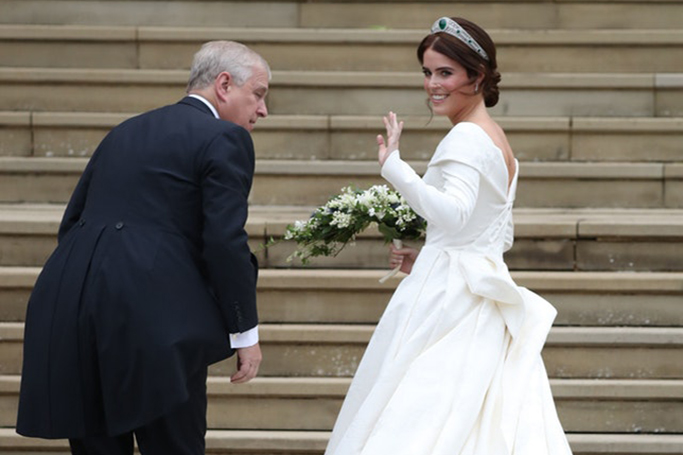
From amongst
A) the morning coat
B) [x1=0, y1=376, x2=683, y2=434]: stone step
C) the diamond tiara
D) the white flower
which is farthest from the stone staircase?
the diamond tiara

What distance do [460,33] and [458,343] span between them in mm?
1055

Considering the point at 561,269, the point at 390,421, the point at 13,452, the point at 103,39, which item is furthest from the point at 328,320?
the point at 103,39

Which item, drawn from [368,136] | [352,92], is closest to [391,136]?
[368,136]

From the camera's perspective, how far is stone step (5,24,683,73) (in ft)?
25.2

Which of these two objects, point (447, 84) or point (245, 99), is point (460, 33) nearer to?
point (447, 84)

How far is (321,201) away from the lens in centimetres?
697

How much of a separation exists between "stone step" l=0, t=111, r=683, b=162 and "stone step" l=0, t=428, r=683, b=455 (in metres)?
2.07

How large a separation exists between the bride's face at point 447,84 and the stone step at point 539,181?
272 centimetres

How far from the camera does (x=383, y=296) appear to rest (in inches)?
242

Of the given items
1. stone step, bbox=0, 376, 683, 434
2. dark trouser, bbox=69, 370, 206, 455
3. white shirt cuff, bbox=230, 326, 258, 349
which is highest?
white shirt cuff, bbox=230, 326, 258, 349

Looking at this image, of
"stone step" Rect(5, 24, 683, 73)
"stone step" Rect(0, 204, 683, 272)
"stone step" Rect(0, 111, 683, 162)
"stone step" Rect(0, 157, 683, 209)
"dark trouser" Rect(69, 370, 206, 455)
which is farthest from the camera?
"stone step" Rect(5, 24, 683, 73)

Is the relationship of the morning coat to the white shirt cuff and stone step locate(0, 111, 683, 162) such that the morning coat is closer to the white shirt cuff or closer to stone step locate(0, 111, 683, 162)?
the white shirt cuff

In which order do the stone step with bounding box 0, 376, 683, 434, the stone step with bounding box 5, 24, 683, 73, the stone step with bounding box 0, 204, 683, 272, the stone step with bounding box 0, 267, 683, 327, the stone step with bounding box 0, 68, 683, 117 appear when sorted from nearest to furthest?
the stone step with bounding box 0, 376, 683, 434 → the stone step with bounding box 0, 267, 683, 327 → the stone step with bounding box 0, 204, 683, 272 → the stone step with bounding box 0, 68, 683, 117 → the stone step with bounding box 5, 24, 683, 73

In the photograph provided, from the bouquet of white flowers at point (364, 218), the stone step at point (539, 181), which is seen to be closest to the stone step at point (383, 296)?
the stone step at point (539, 181)
